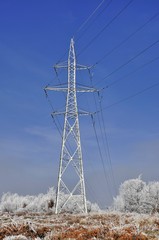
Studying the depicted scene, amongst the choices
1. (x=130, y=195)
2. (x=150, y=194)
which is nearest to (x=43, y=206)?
(x=130, y=195)

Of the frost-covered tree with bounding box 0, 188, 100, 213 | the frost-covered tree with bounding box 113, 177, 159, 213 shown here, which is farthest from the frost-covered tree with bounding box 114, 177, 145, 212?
the frost-covered tree with bounding box 0, 188, 100, 213

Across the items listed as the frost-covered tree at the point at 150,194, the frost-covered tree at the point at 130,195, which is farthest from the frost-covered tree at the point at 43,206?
the frost-covered tree at the point at 150,194

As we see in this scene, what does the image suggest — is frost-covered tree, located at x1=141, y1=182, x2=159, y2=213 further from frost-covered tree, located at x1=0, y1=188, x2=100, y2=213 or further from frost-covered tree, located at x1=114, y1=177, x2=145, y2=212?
frost-covered tree, located at x1=0, y1=188, x2=100, y2=213

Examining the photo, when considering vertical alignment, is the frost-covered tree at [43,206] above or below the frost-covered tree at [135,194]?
below

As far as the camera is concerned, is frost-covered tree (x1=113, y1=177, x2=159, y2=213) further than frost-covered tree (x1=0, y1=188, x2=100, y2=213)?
Yes

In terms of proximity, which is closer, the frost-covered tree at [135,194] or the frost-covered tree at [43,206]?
the frost-covered tree at [43,206]

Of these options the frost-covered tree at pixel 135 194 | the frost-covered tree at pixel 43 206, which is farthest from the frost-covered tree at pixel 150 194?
the frost-covered tree at pixel 43 206

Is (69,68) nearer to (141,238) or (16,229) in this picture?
(16,229)

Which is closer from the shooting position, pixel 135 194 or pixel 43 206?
pixel 43 206

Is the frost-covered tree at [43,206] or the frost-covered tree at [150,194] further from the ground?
the frost-covered tree at [150,194]

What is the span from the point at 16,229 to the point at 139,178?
75.9m

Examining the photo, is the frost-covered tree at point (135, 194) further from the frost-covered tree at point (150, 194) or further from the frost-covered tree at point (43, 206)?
the frost-covered tree at point (43, 206)

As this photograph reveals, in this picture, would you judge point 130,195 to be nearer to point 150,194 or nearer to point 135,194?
point 135,194

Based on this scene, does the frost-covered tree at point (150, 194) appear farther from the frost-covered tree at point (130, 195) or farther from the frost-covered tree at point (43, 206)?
the frost-covered tree at point (43, 206)
